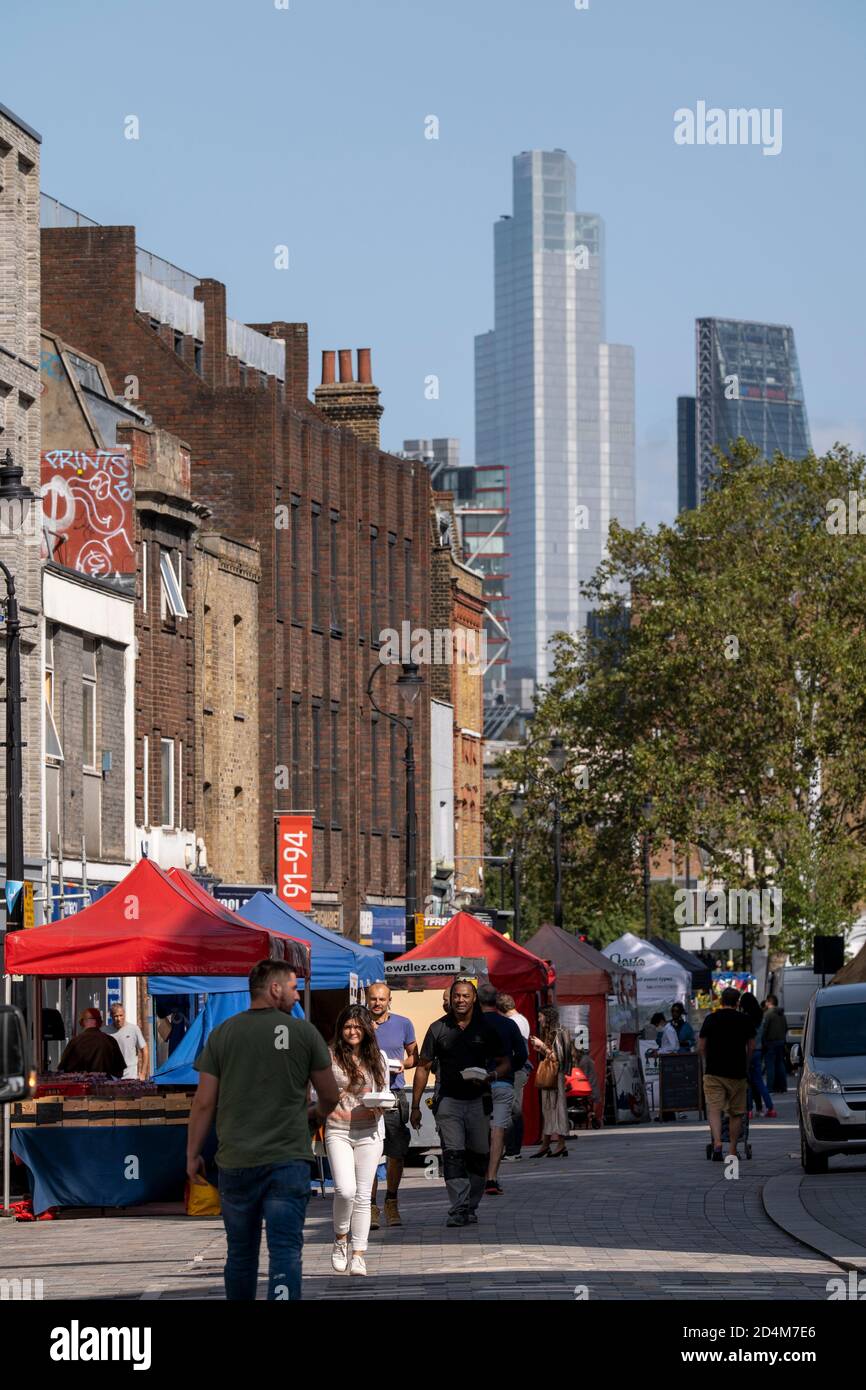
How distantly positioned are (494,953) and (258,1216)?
20514 millimetres

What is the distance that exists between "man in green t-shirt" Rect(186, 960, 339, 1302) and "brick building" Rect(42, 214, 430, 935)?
1730 inches

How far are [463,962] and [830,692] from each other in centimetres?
4325

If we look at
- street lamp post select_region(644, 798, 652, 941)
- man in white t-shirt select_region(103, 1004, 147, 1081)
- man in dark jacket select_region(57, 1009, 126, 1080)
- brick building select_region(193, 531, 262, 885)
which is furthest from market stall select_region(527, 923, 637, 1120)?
street lamp post select_region(644, 798, 652, 941)

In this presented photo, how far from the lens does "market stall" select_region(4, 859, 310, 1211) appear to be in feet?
74.5

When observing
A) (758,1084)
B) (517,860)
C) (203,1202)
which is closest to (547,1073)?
(203,1202)

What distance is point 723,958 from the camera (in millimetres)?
96375

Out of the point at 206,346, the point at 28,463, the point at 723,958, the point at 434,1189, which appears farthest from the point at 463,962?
→ the point at 723,958

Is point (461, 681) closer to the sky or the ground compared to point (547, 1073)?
closer to the sky

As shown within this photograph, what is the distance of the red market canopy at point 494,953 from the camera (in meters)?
32.0

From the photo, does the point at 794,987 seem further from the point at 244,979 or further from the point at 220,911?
the point at 220,911

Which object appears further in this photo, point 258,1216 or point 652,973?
point 652,973

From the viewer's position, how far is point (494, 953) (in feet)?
105

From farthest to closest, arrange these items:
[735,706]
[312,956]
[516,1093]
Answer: [735,706]
[312,956]
[516,1093]
